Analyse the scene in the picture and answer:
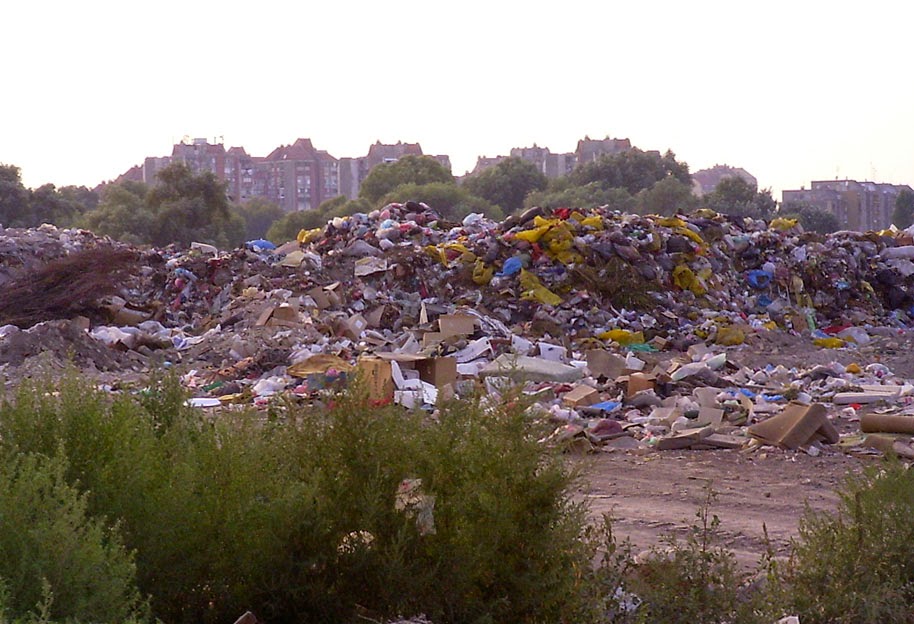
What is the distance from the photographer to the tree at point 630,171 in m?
48.0

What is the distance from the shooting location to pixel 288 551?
3354 mm

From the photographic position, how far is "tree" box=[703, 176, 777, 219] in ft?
136

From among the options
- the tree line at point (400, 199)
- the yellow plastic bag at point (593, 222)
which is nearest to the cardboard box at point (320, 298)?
the yellow plastic bag at point (593, 222)

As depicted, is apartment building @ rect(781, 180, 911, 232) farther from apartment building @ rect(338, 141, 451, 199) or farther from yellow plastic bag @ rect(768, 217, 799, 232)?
yellow plastic bag @ rect(768, 217, 799, 232)

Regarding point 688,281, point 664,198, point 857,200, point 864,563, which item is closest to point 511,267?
point 688,281

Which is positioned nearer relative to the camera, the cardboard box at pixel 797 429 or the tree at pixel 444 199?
the cardboard box at pixel 797 429

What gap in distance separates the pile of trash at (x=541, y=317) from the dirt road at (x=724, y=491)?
13.1 inches

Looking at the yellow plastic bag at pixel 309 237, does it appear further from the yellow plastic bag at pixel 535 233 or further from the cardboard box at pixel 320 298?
the yellow plastic bag at pixel 535 233

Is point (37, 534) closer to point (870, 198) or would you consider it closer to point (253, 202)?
point (253, 202)

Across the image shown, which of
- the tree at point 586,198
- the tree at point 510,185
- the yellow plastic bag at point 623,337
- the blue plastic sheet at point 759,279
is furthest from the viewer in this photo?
the tree at point 510,185

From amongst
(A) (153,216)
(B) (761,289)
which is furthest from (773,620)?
(A) (153,216)

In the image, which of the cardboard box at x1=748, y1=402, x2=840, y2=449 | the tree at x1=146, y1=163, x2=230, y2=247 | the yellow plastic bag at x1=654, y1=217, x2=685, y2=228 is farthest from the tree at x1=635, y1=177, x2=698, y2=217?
the cardboard box at x1=748, y1=402, x2=840, y2=449

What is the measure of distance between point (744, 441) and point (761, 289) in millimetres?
9107

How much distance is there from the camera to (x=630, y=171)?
48094 millimetres
